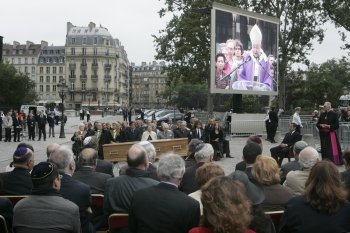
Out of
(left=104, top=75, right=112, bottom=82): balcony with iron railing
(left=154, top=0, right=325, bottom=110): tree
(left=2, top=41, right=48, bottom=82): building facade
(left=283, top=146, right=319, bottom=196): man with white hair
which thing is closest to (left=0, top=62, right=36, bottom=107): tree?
(left=154, top=0, right=325, bottom=110): tree

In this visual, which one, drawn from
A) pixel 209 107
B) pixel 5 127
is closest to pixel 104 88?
pixel 209 107

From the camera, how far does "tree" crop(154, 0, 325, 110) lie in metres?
40.8

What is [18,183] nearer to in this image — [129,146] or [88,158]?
[88,158]

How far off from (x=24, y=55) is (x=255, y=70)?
409ft

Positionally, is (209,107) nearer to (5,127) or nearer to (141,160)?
(5,127)

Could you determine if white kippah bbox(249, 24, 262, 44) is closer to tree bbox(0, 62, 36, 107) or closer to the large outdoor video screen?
the large outdoor video screen

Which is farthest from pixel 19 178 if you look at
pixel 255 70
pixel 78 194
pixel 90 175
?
pixel 255 70

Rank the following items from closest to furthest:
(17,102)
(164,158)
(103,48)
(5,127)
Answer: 1. (164,158)
2. (5,127)
3. (17,102)
4. (103,48)

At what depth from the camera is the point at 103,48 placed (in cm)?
13850

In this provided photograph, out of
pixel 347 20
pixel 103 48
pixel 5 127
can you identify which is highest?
pixel 103 48

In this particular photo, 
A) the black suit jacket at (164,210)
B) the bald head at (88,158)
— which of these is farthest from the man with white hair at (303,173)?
the bald head at (88,158)

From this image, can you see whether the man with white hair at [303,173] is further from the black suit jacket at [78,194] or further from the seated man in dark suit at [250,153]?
the black suit jacket at [78,194]

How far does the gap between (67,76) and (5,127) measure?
379 feet

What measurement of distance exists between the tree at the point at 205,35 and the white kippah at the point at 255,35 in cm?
1134
